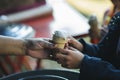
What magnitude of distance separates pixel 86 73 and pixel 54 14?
1.29m

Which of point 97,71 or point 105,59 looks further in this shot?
point 105,59

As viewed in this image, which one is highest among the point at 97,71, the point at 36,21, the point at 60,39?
the point at 36,21

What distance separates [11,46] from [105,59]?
431mm

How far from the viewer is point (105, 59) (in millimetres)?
1234

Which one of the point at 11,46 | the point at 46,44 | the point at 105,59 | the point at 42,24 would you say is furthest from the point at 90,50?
the point at 42,24

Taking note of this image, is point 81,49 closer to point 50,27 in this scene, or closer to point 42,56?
point 42,56

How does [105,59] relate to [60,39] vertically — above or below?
below

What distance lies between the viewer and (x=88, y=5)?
9.79 ft

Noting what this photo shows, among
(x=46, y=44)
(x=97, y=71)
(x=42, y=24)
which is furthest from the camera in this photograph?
(x=42, y=24)

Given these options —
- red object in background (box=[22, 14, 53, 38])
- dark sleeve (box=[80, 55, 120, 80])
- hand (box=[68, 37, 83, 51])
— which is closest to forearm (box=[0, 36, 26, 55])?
hand (box=[68, 37, 83, 51])

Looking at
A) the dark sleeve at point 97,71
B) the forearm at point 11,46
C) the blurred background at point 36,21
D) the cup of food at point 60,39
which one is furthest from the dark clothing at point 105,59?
the blurred background at point 36,21

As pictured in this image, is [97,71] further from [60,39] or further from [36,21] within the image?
[36,21]

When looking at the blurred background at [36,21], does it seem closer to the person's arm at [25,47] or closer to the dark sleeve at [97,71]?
the person's arm at [25,47]

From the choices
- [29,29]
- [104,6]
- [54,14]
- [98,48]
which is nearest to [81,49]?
[98,48]
